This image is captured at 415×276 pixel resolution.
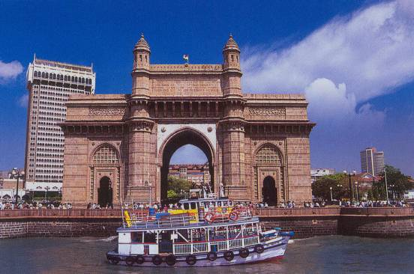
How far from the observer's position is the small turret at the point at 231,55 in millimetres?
48000

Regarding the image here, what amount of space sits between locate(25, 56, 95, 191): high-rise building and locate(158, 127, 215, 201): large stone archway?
7104cm

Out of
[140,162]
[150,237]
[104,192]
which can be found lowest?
[150,237]

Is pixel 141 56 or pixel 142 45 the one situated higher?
pixel 142 45

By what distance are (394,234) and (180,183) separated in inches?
4160

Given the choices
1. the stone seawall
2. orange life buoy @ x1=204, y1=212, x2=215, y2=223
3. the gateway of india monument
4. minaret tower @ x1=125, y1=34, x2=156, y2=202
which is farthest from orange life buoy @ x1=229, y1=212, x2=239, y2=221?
minaret tower @ x1=125, y1=34, x2=156, y2=202

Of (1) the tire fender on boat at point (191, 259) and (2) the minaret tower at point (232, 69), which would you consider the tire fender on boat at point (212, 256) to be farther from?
(2) the minaret tower at point (232, 69)

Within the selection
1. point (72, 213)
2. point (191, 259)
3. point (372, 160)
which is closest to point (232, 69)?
point (72, 213)

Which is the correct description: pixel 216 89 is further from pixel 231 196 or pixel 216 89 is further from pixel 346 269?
pixel 346 269

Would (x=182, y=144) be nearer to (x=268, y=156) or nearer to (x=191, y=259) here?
(x=268, y=156)

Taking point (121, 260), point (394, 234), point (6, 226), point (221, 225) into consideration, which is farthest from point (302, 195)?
point (6, 226)

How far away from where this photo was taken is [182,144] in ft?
185

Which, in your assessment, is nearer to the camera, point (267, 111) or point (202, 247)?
point (202, 247)

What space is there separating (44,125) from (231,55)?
8396cm

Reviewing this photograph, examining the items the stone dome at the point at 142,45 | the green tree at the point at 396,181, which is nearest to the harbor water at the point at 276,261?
the stone dome at the point at 142,45
